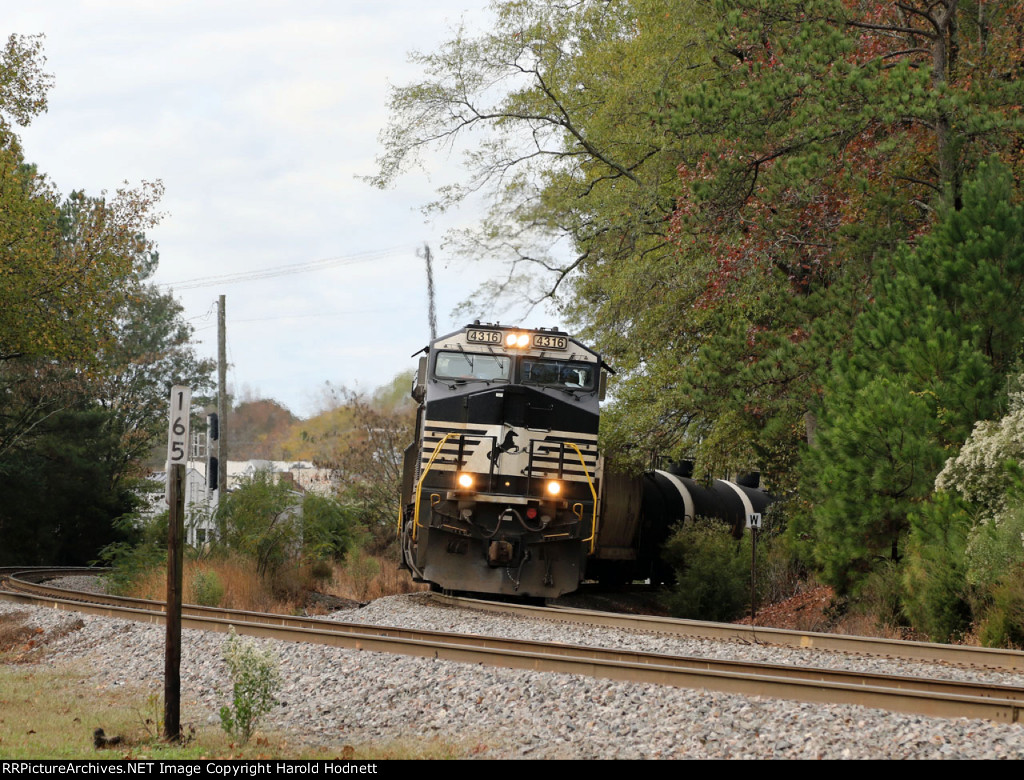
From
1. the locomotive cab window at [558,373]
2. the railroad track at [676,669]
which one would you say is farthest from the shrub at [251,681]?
the locomotive cab window at [558,373]

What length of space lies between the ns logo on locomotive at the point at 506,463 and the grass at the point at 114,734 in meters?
6.16

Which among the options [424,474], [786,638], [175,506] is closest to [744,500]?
[424,474]

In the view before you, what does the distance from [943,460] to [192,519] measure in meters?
13.7

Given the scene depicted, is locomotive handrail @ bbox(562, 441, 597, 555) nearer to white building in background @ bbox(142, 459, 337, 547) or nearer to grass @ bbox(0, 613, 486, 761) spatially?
white building in background @ bbox(142, 459, 337, 547)

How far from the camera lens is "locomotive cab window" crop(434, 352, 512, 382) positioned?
53.8ft

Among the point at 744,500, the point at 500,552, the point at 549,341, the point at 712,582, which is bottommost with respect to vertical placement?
the point at 712,582

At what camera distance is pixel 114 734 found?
7.82 m

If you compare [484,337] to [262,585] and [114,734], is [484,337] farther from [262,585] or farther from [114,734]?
[114,734]

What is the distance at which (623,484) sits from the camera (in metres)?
20.4

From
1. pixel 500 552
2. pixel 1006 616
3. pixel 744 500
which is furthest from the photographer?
pixel 744 500

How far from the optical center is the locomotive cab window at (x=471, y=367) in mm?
16406

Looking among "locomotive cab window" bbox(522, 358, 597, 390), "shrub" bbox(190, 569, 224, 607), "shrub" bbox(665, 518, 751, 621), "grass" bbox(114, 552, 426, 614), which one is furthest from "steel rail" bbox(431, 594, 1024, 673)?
"shrub" bbox(665, 518, 751, 621)

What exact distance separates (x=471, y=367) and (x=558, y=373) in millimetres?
1324

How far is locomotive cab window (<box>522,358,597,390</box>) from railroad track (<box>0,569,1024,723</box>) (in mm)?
3963
